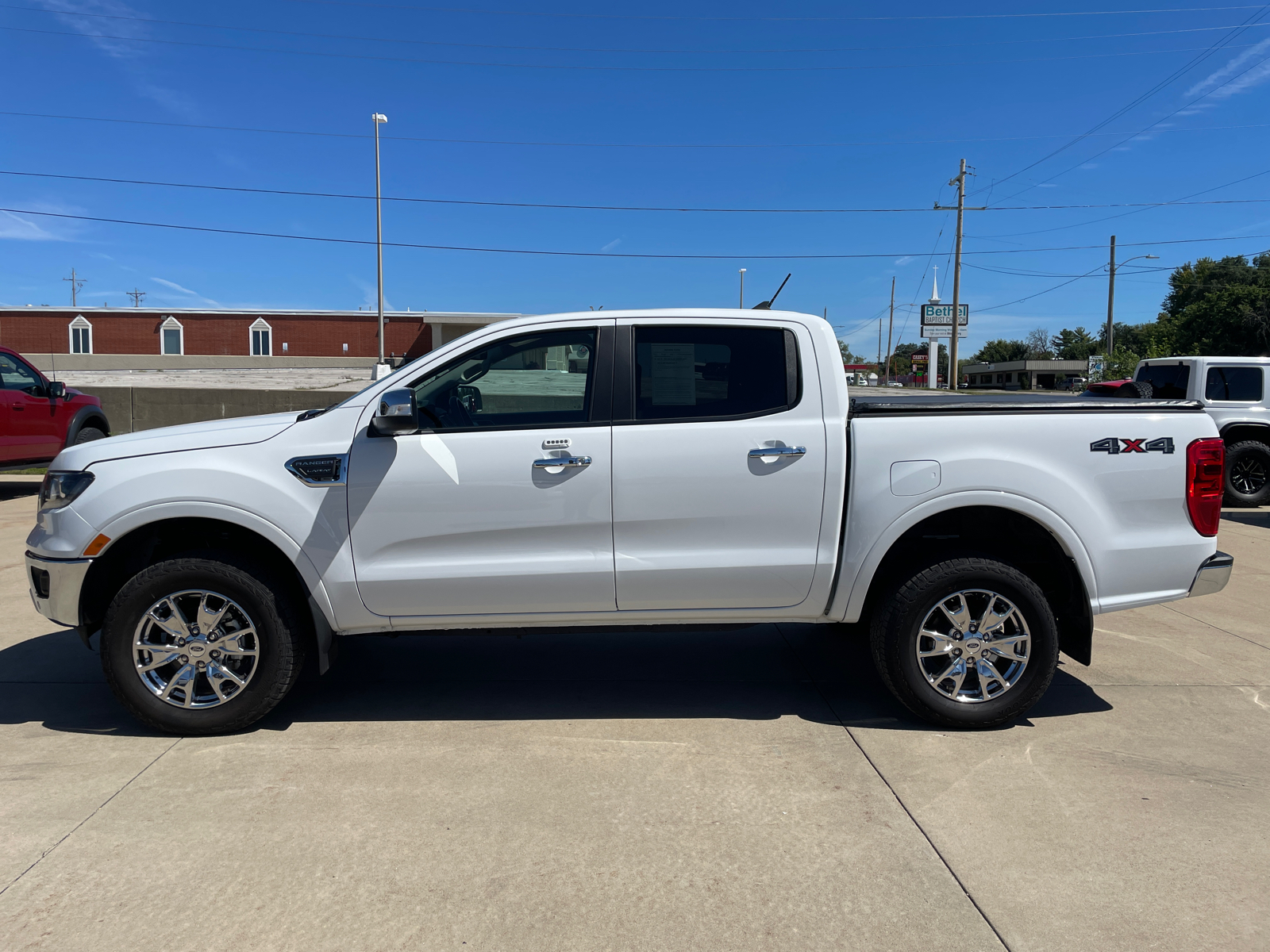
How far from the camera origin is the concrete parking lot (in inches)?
106

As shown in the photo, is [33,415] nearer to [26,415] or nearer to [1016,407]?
[26,415]

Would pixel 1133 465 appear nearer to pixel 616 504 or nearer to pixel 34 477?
pixel 616 504

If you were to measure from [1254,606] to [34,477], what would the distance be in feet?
54.3

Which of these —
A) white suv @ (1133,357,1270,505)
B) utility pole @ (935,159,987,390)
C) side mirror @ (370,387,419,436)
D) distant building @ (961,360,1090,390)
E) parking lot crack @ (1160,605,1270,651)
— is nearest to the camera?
side mirror @ (370,387,419,436)

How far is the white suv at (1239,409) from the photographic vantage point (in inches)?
461

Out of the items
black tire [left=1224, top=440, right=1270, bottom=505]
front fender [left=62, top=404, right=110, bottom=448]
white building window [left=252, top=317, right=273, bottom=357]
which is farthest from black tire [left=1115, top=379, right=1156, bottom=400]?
white building window [left=252, top=317, right=273, bottom=357]

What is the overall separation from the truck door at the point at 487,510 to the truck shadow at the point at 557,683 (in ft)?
1.34

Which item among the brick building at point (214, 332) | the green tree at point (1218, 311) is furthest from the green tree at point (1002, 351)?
the brick building at point (214, 332)

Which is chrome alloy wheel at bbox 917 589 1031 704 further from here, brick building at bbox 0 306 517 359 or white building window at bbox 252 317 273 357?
white building window at bbox 252 317 273 357

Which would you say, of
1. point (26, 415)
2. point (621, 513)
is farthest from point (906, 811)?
point (26, 415)

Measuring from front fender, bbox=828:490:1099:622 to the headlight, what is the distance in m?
3.43

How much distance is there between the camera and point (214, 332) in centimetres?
5459

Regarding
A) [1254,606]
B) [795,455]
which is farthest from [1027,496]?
[1254,606]

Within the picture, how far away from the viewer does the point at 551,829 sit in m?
3.23
